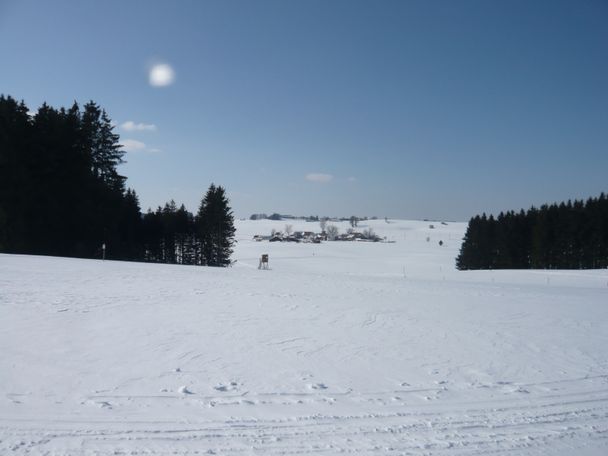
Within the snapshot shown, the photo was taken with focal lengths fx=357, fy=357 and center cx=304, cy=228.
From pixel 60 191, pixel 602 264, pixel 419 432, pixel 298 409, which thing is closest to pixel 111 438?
pixel 298 409

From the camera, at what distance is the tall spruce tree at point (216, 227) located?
42.8 metres

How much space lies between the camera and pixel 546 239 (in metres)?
50.6

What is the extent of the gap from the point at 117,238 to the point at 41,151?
9.82 meters

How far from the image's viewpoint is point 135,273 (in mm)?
16891

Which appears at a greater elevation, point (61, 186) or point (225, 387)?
point (61, 186)

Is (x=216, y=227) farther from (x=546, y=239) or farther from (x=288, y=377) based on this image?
(x=546, y=239)

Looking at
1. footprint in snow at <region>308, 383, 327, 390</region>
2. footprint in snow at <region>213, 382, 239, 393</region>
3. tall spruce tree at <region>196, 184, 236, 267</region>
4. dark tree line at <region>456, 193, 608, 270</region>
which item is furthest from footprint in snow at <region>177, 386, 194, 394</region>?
dark tree line at <region>456, 193, 608, 270</region>

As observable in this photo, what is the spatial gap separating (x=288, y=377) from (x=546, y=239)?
185 feet

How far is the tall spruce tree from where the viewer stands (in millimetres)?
42844

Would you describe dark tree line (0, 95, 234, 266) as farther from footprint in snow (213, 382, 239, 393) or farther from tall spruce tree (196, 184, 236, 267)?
footprint in snow (213, 382, 239, 393)

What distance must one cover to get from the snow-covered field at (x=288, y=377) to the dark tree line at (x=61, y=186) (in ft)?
55.2

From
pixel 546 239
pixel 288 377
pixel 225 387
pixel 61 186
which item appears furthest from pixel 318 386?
pixel 546 239

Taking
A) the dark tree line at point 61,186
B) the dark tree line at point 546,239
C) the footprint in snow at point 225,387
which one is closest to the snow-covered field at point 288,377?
the footprint in snow at point 225,387

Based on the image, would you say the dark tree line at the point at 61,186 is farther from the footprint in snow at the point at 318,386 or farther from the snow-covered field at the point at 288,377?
the footprint in snow at the point at 318,386
